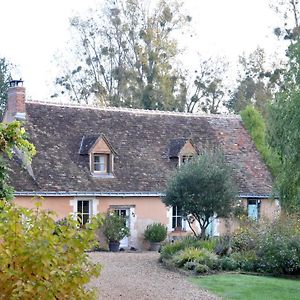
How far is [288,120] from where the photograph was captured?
61.9 feet

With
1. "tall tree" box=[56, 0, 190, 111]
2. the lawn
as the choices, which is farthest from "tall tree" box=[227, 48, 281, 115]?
the lawn

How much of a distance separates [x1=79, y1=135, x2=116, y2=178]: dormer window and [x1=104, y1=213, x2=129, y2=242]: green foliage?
223 centimetres

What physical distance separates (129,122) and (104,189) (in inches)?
209

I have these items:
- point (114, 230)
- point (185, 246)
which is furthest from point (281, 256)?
point (114, 230)

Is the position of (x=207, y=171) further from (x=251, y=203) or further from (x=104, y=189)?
(x=251, y=203)

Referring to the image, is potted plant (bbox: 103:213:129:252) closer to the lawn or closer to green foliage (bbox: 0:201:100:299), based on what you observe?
the lawn

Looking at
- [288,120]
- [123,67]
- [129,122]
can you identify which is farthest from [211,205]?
[123,67]

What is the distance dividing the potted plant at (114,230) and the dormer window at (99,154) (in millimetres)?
2217

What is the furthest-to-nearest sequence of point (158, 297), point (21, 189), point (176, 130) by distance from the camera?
point (176, 130) < point (21, 189) < point (158, 297)

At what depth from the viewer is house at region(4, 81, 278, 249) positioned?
26.4 meters

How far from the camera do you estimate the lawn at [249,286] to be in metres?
15.1

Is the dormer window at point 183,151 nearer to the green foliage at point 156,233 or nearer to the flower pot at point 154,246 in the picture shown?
the green foliage at point 156,233

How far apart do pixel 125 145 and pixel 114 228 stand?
16.0ft

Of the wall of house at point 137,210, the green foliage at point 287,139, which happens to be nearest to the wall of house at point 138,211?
the wall of house at point 137,210
